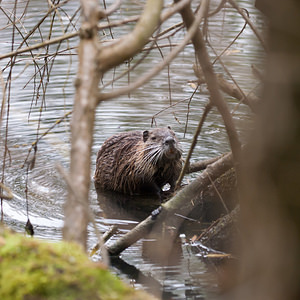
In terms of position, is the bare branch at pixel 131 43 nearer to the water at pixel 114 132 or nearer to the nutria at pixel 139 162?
the water at pixel 114 132

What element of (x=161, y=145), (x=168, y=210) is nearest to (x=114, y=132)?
(x=161, y=145)

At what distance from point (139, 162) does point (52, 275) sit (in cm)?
478

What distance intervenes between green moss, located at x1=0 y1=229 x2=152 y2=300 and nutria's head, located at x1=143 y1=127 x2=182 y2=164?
427 cm


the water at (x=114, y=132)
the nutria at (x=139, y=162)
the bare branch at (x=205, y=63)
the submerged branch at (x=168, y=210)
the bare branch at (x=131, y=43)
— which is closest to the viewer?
the bare branch at (x=131, y=43)

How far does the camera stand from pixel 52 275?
1.97m

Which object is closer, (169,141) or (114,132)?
(169,141)

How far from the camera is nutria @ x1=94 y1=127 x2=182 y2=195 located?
6.49 meters

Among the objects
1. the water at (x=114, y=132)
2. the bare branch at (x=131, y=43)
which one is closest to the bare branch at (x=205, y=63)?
the water at (x=114, y=132)

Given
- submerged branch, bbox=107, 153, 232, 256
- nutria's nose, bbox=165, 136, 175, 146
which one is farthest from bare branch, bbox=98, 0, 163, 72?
nutria's nose, bbox=165, 136, 175, 146

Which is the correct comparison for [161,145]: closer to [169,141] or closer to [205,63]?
[169,141]

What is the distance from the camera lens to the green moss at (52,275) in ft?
6.39

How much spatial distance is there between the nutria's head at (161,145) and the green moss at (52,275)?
4.27 m

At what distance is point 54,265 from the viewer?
2.00 meters

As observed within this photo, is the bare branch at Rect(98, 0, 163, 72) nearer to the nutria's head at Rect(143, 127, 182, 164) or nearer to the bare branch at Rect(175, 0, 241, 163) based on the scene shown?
the bare branch at Rect(175, 0, 241, 163)
